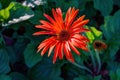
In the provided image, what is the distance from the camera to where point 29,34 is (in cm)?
163

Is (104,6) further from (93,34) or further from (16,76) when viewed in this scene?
(16,76)

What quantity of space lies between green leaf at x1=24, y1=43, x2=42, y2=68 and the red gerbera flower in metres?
0.28

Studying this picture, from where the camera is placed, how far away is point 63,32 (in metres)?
1.24

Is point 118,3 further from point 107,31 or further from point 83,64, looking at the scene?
point 83,64

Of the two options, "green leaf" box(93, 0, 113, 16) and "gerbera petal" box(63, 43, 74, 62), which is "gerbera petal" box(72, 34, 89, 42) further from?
"green leaf" box(93, 0, 113, 16)

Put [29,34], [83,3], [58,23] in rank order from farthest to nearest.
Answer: [83,3]
[29,34]
[58,23]

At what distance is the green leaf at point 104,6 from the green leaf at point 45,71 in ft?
1.27

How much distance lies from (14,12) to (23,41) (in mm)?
162

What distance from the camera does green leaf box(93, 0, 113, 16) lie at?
5.63 ft

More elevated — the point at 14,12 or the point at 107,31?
the point at 14,12

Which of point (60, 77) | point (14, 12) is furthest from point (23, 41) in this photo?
point (60, 77)

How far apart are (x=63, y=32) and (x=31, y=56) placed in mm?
332

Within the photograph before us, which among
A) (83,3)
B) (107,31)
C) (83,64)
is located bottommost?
(83,64)

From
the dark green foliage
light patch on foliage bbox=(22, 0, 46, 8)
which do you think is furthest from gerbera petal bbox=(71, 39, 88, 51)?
light patch on foliage bbox=(22, 0, 46, 8)
